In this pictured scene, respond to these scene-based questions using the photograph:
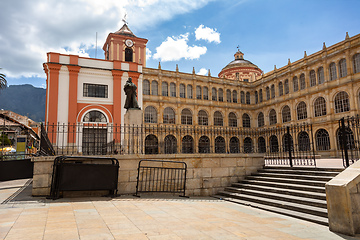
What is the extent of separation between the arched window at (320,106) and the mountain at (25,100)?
477ft

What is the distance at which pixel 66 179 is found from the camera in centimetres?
677

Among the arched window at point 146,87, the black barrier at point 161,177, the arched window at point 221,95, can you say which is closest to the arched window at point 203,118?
the arched window at point 221,95

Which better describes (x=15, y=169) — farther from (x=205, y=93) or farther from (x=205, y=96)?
(x=205, y=93)

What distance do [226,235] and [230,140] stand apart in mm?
32960

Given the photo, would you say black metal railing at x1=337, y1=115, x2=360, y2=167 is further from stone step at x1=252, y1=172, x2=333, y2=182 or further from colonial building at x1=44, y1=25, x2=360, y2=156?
colonial building at x1=44, y1=25, x2=360, y2=156

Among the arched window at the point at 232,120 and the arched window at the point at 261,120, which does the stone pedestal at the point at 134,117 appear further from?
the arched window at the point at 261,120

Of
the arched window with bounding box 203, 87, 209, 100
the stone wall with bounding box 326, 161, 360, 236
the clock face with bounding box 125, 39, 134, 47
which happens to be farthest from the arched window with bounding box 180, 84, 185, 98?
the stone wall with bounding box 326, 161, 360, 236

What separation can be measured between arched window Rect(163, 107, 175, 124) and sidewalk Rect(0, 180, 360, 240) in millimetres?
26898

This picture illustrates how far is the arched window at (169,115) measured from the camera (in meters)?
33.4

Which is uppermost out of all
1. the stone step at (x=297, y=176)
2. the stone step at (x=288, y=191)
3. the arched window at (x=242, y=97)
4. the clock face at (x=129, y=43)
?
the clock face at (x=129, y=43)

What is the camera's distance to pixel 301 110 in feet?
103

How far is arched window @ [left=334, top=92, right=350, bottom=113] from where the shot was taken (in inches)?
1054

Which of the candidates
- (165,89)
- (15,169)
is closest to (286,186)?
(15,169)

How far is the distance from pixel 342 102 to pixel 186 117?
1817 cm
